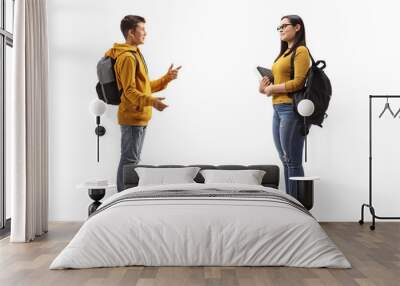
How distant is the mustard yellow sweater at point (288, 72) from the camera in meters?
6.47

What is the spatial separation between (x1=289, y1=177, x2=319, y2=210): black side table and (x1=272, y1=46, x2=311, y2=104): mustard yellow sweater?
3.30 ft

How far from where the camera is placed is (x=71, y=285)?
3.52m

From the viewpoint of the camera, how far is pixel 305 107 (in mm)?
6348

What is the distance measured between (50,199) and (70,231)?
0.89 meters

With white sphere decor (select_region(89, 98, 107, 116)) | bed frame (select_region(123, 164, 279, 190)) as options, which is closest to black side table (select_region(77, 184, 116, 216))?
bed frame (select_region(123, 164, 279, 190))

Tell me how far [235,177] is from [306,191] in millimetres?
860

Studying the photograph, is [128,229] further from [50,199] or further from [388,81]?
[388,81]

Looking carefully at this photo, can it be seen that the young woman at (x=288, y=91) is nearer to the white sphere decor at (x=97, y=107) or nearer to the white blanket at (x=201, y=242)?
the white sphere decor at (x=97, y=107)

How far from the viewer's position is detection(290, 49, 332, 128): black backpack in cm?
647

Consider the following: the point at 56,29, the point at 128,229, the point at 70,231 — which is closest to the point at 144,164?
the point at 70,231

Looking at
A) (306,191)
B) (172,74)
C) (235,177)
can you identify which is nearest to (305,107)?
(306,191)

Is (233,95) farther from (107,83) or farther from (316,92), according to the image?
(107,83)

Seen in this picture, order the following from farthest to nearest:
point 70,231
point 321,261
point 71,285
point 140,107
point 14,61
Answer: point 140,107
point 70,231
point 14,61
point 321,261
point 71,285

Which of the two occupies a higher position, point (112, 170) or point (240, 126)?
point (240, 126)
